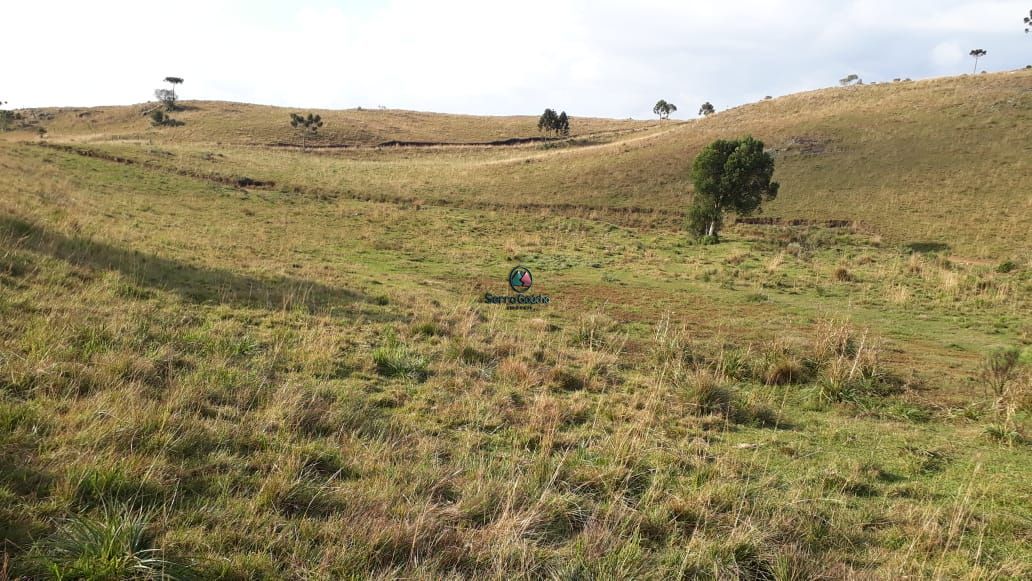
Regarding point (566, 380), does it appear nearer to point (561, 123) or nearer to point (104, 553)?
point (104, 553)

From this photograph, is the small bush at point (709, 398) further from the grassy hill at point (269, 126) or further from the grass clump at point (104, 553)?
the grassy hill at point (269, 126)

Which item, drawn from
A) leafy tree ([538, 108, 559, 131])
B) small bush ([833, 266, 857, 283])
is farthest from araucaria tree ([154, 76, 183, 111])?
small bush ([833, 266, 857, 283])

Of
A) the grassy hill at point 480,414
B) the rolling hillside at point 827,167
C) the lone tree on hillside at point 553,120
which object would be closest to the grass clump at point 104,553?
the grassy hill at point 480,414

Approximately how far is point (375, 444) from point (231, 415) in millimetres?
1453

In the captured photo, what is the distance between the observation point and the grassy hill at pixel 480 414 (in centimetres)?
352

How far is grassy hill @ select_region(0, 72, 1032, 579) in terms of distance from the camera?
3521 mm

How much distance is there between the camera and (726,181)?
3192 centimetres

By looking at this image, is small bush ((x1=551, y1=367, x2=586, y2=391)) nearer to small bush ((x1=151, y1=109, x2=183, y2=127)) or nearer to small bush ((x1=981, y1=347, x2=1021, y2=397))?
small bush ((x1=981, y1=347, x2=1021, y2=397))

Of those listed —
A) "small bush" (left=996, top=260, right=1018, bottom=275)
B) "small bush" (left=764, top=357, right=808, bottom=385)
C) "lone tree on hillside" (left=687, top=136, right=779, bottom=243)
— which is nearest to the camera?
"small bush" (left=764, top=357, right=808, bottom=385)

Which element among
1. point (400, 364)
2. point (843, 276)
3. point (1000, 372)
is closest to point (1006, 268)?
point (843, 276)

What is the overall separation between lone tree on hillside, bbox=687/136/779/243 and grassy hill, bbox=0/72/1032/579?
442 inches

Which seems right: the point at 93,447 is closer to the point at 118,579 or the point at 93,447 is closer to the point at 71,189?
the point at 118,579

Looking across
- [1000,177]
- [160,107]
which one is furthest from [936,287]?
[160,107]

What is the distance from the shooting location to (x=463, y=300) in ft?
47.4
